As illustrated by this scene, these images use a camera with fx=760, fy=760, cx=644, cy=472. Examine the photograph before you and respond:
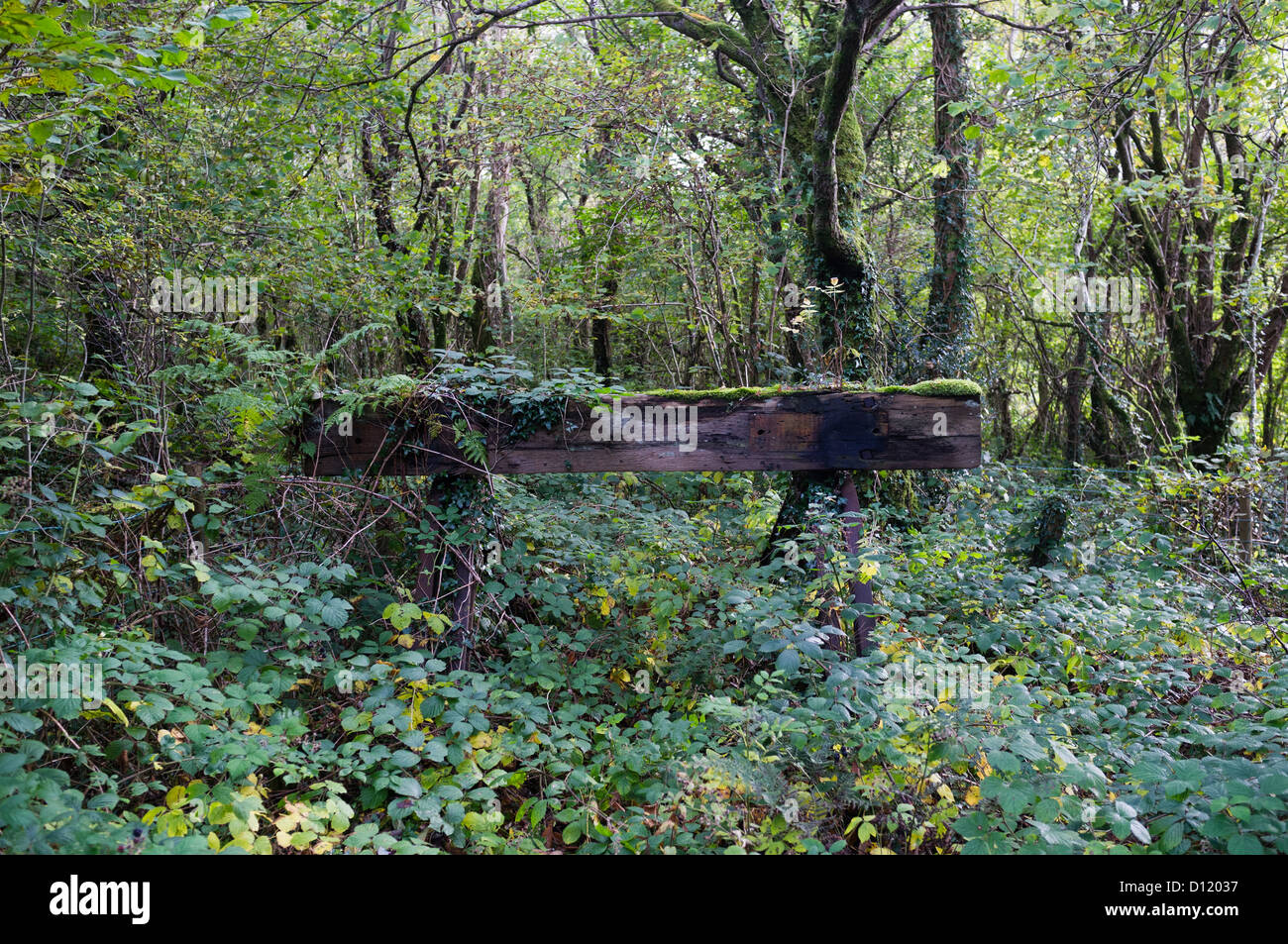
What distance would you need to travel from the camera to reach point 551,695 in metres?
4.18

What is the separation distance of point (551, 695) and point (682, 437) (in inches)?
65.8

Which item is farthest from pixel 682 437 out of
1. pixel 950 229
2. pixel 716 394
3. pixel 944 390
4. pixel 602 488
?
pixel 950 229

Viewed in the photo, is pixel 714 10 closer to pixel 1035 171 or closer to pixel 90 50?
pixel 1035 171

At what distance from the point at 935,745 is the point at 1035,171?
8378mm

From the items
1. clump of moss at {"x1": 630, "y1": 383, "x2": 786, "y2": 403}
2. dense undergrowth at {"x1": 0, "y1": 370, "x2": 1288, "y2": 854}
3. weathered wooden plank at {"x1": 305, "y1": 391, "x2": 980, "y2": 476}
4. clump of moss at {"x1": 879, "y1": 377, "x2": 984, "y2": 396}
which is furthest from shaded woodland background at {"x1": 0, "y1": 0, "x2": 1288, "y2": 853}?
clump of moss at {"x1": 879, "y1": 377, "x2": 984, "y2": 396}

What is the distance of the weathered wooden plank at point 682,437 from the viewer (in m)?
4.56

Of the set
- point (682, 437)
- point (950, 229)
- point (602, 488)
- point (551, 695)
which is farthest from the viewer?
point (950, 229)

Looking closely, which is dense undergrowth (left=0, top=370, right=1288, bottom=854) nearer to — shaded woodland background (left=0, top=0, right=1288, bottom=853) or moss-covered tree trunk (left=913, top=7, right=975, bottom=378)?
shaded woodland background (left=0, top=0, right=1288, bottom=853)

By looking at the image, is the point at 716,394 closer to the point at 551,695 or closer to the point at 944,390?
the point at 944,390

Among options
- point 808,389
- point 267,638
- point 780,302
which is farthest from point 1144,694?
point 780,302

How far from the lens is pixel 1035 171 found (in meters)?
8.95

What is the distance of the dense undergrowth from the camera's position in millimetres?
2766

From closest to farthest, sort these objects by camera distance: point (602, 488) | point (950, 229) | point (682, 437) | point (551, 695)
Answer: point (551, 695), point (682, 437), point (602, 488), point (950, 229)

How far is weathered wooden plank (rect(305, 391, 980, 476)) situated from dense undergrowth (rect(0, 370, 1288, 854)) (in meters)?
0.30
